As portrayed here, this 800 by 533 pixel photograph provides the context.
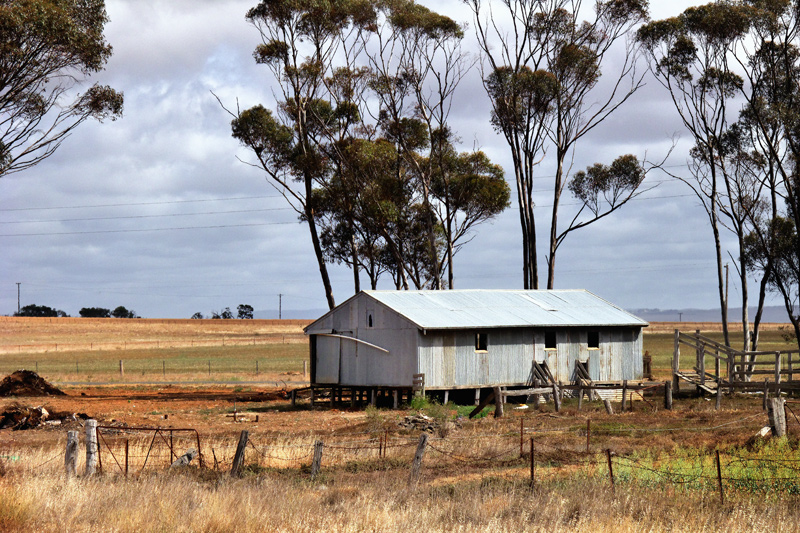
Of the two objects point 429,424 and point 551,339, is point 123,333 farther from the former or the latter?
point 429,424

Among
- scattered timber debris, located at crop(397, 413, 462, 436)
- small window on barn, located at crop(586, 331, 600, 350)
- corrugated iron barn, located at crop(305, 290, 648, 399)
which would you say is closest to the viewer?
scattered timber debris, located at crop(397, 413, 462, 436)

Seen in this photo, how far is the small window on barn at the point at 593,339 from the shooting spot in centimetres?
3881

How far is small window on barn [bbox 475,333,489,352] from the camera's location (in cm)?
3575

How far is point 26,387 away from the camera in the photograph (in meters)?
40.0

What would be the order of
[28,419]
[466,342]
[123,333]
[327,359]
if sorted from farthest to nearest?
[123,333] → [327,359] → [466,342] → [28,419]

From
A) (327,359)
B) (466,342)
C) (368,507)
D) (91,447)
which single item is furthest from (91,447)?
(327,359)

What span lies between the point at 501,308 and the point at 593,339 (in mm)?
4220

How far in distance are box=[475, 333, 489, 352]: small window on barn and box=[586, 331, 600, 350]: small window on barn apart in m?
5.47

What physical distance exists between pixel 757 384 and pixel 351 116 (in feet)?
96.6

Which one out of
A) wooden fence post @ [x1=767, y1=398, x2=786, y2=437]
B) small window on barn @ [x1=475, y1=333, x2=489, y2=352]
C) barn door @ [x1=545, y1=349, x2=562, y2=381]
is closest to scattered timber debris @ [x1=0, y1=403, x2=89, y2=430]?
small window on barn @ [x1=475, y1=333, x2=489, y2=352]

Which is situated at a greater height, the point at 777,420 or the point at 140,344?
the point at 140,344

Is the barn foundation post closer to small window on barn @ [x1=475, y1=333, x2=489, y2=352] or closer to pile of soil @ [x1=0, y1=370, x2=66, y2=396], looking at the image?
small window on barn @ [x1=475, y1=333, x2=489, y2=352]

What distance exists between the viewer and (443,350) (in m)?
34.8

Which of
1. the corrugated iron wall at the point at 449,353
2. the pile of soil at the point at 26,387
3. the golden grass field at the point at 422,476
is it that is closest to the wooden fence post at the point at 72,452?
the golden grass field at the point at 422,476
